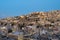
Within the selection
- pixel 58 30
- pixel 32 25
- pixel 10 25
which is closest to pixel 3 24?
pixel 10 25

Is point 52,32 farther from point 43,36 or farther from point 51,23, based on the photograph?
point 51,23

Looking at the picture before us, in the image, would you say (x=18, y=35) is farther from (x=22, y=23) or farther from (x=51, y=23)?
(x=51, y=23)

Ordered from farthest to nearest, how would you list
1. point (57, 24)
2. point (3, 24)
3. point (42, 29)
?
point (3, 24) < point (57, 24) < point (42, 29)

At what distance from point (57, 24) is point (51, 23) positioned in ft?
0.18

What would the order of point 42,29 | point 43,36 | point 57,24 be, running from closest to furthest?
1. point 43,36
2. point 42,29
3. point 57,24

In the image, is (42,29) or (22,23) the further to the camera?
(22,23)

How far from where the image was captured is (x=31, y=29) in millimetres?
1530

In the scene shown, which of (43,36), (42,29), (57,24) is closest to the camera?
(43,36)

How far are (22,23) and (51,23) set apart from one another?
0.81 ft

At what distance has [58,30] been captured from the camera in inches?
58.2

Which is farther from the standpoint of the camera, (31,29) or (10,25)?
(10,25)

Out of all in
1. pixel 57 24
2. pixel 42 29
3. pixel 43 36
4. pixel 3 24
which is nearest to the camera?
pixel 43 36

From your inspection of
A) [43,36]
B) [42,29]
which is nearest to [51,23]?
[42,29]

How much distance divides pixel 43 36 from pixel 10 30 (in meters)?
0.30
